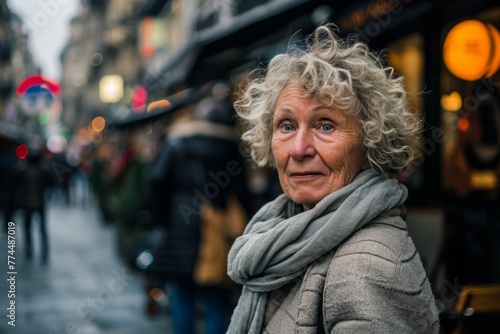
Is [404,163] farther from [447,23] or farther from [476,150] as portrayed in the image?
[447,23]

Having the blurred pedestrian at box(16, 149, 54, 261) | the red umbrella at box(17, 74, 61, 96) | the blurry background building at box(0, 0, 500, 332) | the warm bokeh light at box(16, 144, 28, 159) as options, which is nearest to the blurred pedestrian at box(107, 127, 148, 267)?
the blurry background building at box(0, 0, 500, 332)

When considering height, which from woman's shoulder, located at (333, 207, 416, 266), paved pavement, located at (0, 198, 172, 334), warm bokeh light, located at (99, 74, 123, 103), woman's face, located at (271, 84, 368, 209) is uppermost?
warm bokeh light, located at (99, 74, 123, 103)

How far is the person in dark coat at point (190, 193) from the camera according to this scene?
4.52 m

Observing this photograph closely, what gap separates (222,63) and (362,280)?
745 centimetres

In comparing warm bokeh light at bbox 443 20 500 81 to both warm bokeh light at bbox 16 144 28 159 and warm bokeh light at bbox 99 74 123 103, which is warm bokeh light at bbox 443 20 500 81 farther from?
warm bokeh light at bbox 99 74 123 103

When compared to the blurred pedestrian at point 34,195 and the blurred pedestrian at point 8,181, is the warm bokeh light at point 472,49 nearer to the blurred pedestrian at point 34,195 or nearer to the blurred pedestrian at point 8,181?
the blurred pedestrian at point 8,181

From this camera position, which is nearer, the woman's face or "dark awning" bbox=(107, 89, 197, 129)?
the woman's face

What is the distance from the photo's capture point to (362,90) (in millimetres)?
1740

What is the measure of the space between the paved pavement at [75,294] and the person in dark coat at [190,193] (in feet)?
3.62

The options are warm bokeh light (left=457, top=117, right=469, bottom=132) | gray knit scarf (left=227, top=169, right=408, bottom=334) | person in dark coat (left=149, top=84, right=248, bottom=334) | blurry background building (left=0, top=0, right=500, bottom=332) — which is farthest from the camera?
warm bokeh light (left=457, top=117, right=469, bottom=132)

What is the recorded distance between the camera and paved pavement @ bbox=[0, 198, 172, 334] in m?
6.07

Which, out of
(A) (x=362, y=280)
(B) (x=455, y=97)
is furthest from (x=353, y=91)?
(B) (x=455, y=97)

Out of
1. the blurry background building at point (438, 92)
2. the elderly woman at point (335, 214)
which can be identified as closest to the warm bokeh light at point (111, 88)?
the blurry background building at point (438, 92)

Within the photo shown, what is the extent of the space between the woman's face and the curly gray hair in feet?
0.10
